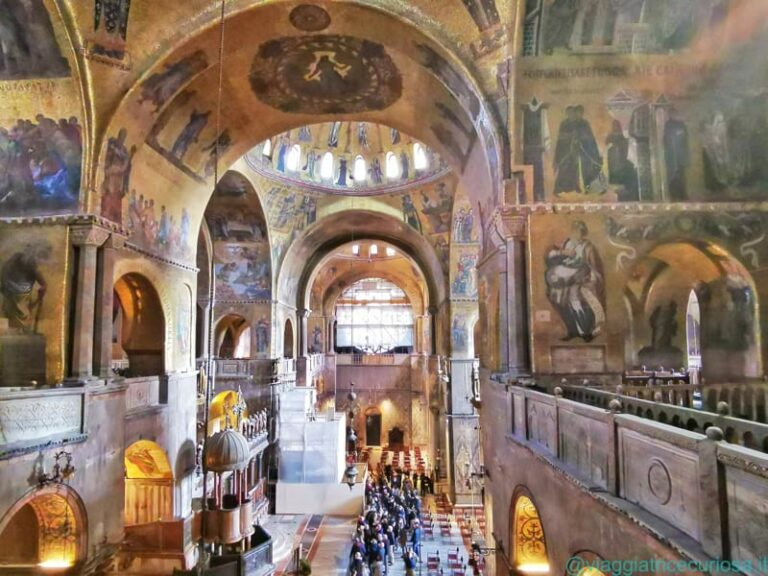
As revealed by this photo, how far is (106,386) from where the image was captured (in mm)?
10484

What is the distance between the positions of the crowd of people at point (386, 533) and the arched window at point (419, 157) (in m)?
13.2

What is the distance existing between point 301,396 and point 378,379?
1707 centimetres

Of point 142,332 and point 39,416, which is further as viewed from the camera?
point 142,332

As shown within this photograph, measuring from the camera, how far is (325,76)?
12648mm

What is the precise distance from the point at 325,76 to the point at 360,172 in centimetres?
1041

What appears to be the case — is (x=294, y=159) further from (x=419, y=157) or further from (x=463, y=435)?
(x=463, y=435)

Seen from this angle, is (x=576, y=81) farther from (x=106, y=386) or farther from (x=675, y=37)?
(x=106, y=386)

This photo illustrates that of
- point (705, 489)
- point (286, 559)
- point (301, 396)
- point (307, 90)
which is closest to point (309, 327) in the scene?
point (301, 396)

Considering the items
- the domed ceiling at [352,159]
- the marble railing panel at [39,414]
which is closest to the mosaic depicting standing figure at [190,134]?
the marble railing panel at [39,414]

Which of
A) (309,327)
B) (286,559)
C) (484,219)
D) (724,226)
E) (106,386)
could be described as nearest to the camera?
(724,226)

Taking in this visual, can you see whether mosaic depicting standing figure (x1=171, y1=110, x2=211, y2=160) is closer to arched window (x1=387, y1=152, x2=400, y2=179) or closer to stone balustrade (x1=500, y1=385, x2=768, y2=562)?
arched window (x1=387, y1=152, x2=400, y2=179)

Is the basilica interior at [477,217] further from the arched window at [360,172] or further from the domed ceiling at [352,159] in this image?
the arched window at [360,172]

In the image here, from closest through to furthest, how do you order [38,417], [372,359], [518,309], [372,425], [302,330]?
[38,417] < [518,309] < [302,330] < [372,425] < [372,359]

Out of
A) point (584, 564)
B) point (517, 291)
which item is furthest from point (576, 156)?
point (584, 564)
